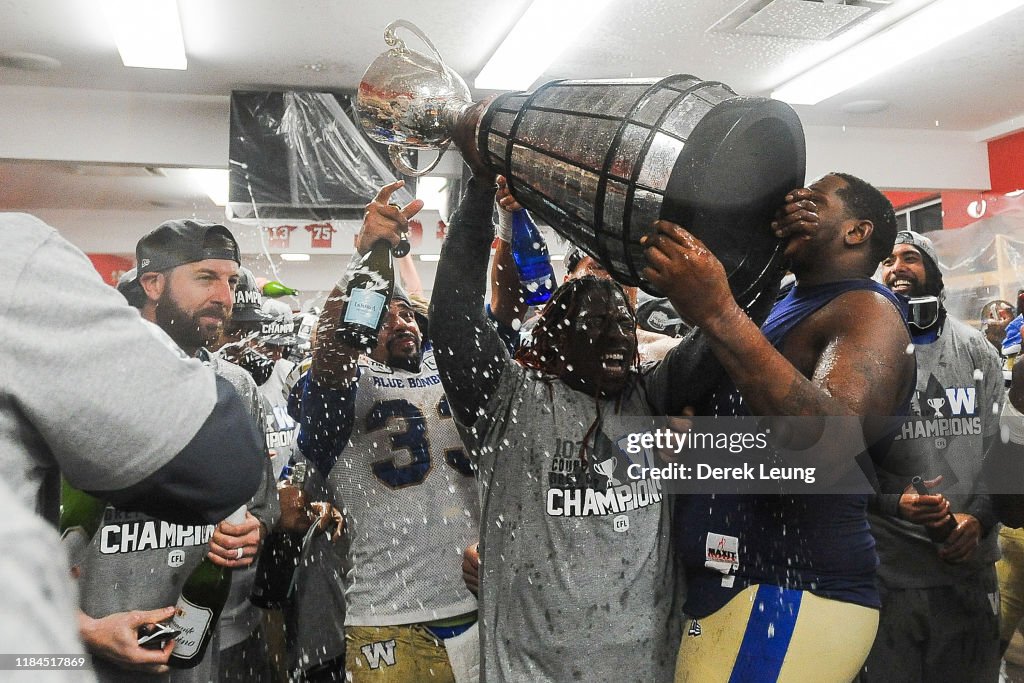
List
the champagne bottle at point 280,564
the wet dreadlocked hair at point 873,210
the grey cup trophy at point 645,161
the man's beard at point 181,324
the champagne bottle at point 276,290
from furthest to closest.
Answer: the champagne bottle at point 276,290, the champagne bottle at point 280,564, the man's beard at point 181,324, the wet dreadlocked hair at point 873,210, the grey cup trophy at point 645,161

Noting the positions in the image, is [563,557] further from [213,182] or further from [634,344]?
[213,182]

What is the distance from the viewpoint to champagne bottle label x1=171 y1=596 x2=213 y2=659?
0.79 m

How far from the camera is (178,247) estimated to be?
0.84m

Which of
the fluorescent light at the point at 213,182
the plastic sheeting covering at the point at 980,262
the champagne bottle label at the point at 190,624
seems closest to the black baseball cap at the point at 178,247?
the champagne bottle label at the point at 190,624

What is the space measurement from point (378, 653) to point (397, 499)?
0.22 meters

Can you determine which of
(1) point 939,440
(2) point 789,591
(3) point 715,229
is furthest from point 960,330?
(3) point 715,229

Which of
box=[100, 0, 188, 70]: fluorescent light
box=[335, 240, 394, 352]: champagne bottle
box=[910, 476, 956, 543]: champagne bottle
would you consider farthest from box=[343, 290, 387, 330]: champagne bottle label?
box=[910, 476, 956, 543]: champagne bottle

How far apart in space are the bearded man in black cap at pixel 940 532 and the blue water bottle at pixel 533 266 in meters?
0.54

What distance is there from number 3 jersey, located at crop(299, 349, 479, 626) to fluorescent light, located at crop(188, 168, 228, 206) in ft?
2.32

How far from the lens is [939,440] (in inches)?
42.8

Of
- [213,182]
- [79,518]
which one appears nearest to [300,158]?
[213,182]

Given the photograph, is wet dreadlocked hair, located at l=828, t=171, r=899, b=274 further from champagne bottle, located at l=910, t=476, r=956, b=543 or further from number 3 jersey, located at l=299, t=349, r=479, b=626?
number 3 jersey, located at l=299, t=349, r=479, b=626

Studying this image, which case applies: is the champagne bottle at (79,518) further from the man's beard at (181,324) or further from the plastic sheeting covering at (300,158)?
the plastic sheeting covering at (300,158)

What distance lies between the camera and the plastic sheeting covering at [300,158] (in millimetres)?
1559
